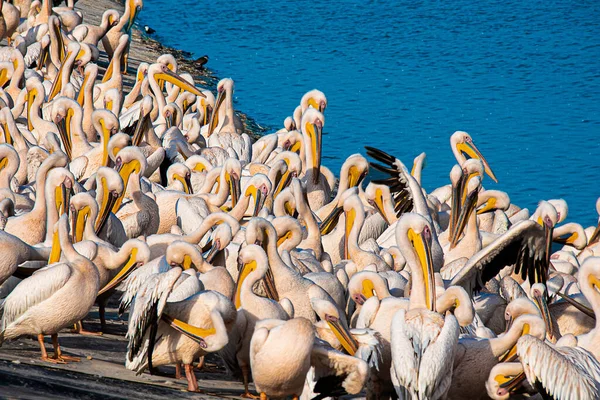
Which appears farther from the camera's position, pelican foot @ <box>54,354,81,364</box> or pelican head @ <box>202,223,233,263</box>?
pelican head @ <box>202,223,233,263</box>

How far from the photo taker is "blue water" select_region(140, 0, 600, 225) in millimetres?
16266

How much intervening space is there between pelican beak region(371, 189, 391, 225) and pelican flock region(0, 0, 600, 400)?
19 mm

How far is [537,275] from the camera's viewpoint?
711 cm

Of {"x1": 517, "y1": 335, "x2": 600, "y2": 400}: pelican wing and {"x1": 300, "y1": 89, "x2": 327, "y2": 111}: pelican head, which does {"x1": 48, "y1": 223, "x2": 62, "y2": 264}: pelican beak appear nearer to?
{"x1": 517, "y1": 335, "x2": 600, "y2": 400}: pelican wing

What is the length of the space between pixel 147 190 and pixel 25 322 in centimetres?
→ 344

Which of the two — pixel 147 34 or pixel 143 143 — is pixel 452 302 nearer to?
pixel 143 143

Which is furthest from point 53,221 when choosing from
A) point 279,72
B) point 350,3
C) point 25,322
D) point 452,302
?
point 350,3

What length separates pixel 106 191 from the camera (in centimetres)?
782

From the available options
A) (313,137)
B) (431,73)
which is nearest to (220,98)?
(313,137)

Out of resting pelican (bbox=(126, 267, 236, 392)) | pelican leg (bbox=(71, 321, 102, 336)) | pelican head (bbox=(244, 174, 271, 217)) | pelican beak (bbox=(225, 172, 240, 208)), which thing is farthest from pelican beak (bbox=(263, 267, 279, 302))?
pelican beak (bbox=(225, 172, 240, 208))

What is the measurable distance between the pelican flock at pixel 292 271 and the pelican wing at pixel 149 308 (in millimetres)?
11

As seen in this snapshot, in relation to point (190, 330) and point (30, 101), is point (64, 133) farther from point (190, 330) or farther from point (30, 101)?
point (190, 330)

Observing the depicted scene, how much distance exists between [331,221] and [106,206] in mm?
1948

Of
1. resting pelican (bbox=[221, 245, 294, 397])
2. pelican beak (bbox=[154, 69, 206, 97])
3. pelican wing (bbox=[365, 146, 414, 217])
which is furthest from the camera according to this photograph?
pelican beak (bbox=[154, 69, 206, 97])
